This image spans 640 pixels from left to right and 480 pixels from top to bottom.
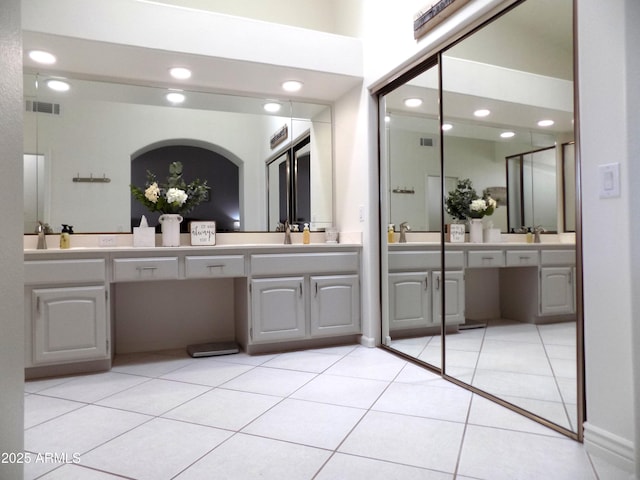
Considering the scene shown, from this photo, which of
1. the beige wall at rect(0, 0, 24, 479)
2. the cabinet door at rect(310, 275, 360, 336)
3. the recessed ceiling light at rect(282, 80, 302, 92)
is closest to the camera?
the beige wall at rect(0, 0, 24, 479)

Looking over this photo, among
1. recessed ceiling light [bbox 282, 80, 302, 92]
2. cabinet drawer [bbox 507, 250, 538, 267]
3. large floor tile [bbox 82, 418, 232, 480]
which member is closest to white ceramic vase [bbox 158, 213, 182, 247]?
recessed ceiling light [bbox 282, 80, 302, 92]

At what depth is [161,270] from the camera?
2848mm

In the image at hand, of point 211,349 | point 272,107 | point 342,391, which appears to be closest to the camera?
point 342,391

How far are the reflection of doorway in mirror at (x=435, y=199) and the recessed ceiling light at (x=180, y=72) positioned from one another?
6.41 ft

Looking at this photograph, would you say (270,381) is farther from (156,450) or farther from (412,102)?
Result: (412,102)

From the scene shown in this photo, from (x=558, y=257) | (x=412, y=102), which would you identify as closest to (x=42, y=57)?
(x=412, y=102)

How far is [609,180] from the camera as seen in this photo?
60.1 inches

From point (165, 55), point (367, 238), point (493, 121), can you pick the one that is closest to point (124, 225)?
point (165, 55)

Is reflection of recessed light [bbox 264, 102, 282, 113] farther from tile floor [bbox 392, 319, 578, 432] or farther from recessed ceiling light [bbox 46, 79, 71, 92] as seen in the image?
tile floor [bbox 392, 319, 578, 432]

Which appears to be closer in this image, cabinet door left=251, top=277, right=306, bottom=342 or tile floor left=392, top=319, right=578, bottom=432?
tile floor left=392, top=319, right=578, bottom=432

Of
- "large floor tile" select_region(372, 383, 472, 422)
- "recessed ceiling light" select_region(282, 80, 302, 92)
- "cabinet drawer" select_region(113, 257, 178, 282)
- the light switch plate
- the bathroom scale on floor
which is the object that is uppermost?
"recessed ceiling light" select_region(282, 80, 302, 92)

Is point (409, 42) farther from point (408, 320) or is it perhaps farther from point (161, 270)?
point (161, 270)

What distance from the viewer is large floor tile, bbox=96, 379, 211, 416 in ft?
6.97

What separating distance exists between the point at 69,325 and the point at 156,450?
4.41 ft
